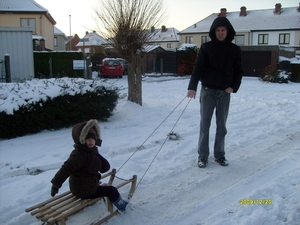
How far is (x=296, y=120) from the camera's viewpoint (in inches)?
316

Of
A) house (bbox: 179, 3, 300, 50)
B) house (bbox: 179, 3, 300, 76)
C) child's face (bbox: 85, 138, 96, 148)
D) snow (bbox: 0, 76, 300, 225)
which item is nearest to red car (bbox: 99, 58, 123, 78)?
snow (bbox: 0, 76, 300, 225)

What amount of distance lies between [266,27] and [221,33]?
41.4 m

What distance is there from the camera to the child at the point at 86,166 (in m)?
3.19

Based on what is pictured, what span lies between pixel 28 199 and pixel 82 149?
41.4 inches

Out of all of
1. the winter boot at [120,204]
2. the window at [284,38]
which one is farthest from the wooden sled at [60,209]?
the window at [284,38]

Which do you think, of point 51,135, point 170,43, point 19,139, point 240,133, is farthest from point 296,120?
point 170,43

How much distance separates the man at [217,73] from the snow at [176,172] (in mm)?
659

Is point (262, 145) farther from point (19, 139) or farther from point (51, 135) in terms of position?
point (19, 139)

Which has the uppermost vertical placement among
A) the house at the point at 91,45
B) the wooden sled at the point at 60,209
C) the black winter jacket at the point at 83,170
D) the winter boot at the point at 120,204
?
the house at the point at 91,45

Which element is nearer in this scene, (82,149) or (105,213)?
(82,149)

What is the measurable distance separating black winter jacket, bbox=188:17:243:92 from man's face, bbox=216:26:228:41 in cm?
6

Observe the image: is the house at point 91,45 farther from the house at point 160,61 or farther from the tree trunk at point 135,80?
the tree trunk at point 135,80

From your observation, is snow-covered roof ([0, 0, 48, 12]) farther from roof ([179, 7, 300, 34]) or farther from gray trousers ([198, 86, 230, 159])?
gray trousers ([198, 86, 230, 159])

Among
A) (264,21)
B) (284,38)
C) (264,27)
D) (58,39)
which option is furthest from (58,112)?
(58,39)
